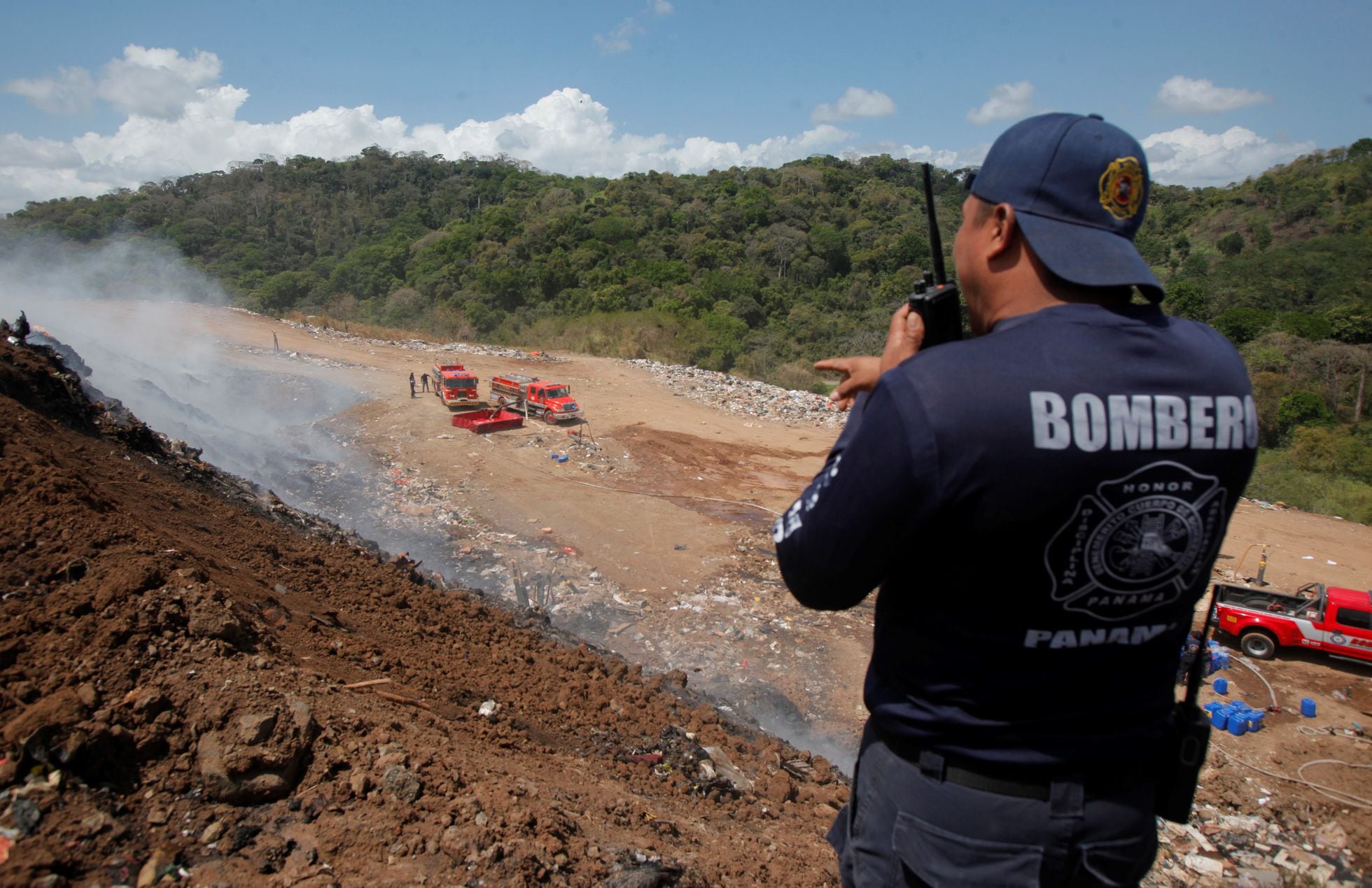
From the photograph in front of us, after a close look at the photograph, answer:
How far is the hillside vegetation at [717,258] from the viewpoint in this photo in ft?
68.1

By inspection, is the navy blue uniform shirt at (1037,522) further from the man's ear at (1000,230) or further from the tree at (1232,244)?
the tree at (1232,244)

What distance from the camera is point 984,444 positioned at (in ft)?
3.19

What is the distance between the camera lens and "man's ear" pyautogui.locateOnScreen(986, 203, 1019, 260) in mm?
1154

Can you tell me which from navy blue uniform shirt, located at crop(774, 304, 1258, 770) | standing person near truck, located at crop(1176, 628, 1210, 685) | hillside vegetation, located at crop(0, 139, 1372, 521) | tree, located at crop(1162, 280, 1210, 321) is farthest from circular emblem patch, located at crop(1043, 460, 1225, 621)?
tree, located at crop(1162, 280, 1210, 321)

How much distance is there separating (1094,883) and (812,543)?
0.70 m

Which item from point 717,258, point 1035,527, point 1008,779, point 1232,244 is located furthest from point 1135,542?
point 1232,244

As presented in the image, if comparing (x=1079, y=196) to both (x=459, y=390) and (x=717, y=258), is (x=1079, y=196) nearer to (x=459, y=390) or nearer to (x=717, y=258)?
(x=459, y=390)

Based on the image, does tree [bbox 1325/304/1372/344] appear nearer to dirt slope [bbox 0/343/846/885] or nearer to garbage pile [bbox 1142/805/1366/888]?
garbage pile [bbox 1142/805/1366/888]

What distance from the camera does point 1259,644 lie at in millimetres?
8438

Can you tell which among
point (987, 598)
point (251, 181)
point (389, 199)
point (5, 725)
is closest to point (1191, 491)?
point (987, 598)

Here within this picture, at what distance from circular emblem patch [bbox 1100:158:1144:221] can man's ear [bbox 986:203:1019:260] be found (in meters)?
0.13

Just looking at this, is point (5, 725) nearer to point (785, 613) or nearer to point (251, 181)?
point (785, 613)

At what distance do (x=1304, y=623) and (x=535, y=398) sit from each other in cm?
1334

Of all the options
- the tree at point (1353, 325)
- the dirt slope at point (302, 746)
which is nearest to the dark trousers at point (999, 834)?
the dirt slope at point (302, 746)
